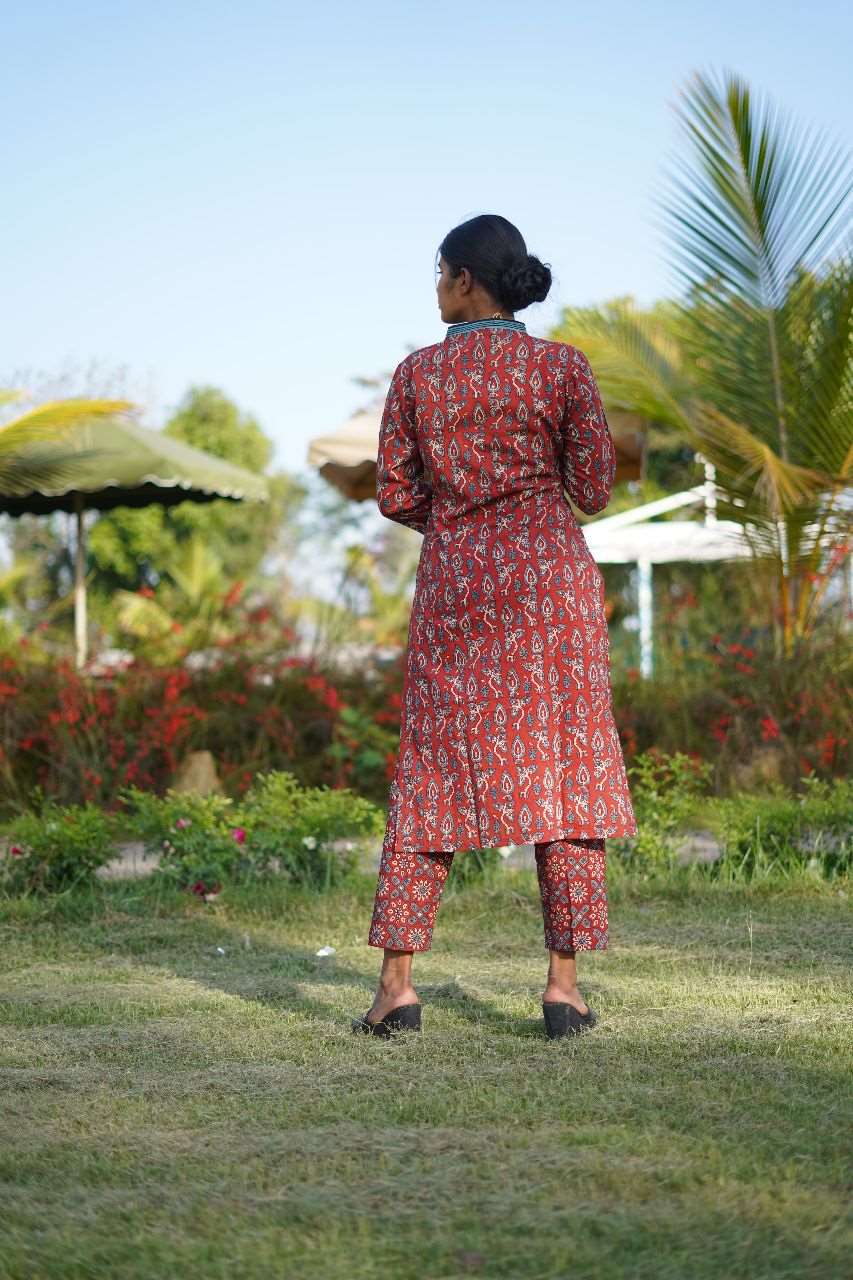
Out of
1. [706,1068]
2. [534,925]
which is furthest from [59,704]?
[706,1068]

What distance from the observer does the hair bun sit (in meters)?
3.45

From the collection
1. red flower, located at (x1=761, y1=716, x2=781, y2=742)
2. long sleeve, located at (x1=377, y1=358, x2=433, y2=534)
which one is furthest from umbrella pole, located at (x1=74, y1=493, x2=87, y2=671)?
long sleeve, located at (x1=377, y1=358, x2=433, y2=534)

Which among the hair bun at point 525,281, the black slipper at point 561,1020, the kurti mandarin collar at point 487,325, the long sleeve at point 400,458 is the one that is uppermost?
the hair bun at point 525,281

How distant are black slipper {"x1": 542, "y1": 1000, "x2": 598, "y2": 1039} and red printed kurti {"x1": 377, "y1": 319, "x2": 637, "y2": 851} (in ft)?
1.31

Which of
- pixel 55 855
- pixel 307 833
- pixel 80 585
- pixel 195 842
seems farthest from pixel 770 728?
pixel 80 585

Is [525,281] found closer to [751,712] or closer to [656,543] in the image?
[751,712]

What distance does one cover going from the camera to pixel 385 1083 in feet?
9.76

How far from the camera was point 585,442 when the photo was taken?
3.42m

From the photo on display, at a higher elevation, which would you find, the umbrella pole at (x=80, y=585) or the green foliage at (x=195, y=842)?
the umbrella pole at (x=80, y=585)

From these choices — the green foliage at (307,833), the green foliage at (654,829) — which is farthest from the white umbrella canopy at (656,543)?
the green foliage at (307,833)

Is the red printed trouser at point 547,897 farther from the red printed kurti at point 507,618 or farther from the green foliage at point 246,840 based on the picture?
the green foliage at point 246,840

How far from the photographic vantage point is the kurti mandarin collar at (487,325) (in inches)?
137

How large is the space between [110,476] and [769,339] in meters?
4.37

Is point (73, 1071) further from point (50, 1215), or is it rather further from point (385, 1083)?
point (50, 1215)
